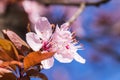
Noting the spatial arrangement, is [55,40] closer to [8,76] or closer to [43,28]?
[43,28]

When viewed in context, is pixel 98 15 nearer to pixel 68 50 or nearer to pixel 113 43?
pixel 113 43

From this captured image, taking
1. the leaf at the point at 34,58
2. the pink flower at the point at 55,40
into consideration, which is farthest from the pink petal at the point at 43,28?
the leaf at the point at 34,58

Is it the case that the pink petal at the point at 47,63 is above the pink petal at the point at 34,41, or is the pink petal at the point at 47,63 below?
below

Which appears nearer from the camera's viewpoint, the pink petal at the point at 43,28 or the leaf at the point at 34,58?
the leaf at the point at 34,58

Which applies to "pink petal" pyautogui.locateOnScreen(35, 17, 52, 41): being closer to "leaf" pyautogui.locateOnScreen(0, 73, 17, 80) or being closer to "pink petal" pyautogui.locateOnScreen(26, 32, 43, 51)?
"pink petal" pyautogui.locateOnScreen(26, 32, 43, 51)

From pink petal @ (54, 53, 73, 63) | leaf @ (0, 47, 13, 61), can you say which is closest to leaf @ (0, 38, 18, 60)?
leaf @ (0, 47, 13, 61)

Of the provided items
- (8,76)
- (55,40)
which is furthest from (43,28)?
(8,76)

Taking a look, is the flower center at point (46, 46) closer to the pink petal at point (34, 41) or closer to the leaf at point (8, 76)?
the pink petal at point (34, 41)

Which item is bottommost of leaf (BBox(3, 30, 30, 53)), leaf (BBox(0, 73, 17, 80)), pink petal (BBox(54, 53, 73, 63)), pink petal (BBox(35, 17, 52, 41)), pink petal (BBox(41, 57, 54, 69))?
leaf (BBox(0, 73, 17, 80))
